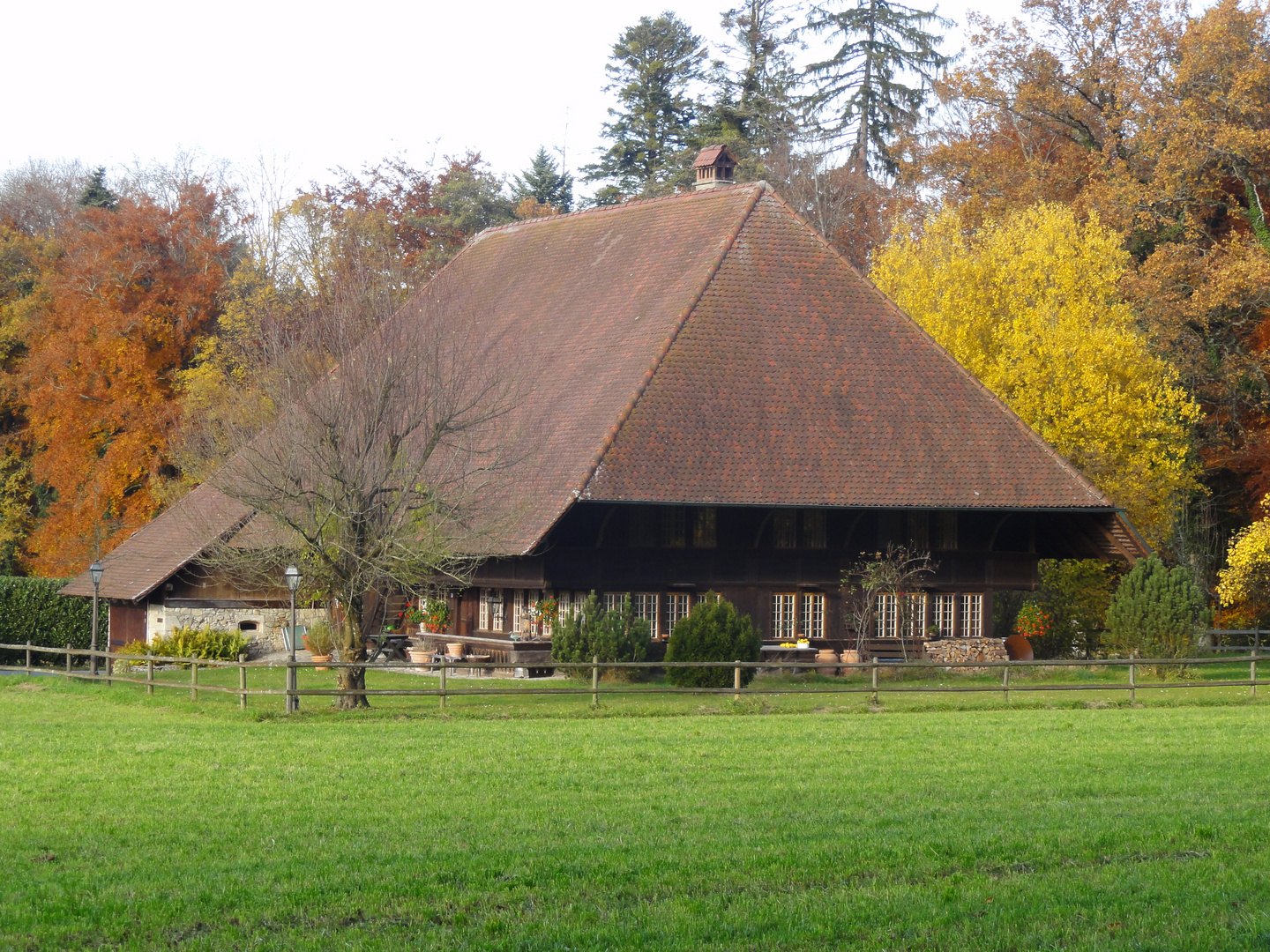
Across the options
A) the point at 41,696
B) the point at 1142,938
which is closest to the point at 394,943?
the point at 1142,938

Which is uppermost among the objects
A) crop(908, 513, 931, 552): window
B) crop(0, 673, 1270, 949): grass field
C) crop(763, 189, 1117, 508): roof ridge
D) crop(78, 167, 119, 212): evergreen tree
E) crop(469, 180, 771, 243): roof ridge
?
crop(78, 167, 119, 212): evergreen tree

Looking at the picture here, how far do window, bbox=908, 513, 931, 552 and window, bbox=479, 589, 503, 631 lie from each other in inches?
336

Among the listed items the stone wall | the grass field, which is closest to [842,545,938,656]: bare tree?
the grass field

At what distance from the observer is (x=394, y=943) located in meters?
7.75

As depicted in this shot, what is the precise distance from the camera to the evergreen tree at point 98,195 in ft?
178

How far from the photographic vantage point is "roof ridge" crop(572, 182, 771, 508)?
25766 mm

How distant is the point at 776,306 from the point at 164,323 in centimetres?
2518

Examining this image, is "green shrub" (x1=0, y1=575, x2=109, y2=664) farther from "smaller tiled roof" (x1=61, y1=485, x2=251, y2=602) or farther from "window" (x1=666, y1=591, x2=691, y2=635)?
"window" (x1=666, y1=591, x2=691, y2=635)

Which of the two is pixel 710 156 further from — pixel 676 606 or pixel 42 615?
pixel 42 615

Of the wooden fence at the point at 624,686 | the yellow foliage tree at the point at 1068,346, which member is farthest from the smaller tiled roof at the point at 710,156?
the wooden fence at the point at 624,686

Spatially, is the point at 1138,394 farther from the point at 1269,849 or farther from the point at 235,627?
the point at 1269,849

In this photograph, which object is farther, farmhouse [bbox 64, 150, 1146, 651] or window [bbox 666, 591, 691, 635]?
window [bbox 666, 591, 691, 635]

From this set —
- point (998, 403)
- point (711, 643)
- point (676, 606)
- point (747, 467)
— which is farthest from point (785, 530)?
point (998, 403)

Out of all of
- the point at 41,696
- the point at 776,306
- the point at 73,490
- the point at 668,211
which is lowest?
the point at 41,696
